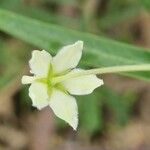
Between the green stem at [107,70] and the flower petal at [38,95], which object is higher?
the green stem at [107,70]

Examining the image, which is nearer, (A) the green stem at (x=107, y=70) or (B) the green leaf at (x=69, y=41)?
(A) the green stem at (x=107, y=70)

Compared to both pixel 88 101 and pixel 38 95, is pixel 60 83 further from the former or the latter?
pixel 88 101

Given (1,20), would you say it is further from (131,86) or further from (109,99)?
(131,86)

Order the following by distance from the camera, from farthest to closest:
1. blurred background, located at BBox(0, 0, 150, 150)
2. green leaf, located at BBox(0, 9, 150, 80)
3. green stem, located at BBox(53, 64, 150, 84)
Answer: blurred background, located at BBox(0, 0, 150, 150) < green leaf, located at BBox(0, 9, 150, 80) < green stem, located at BBox(53, 64, 150, 84)

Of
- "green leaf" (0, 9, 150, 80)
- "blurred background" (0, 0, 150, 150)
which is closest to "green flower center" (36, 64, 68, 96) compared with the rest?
"green leaf" (0, 9, 150, 80)

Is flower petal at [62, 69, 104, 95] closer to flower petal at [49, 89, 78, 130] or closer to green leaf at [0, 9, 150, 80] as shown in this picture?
flower petal at [49, 89, 78, 130]

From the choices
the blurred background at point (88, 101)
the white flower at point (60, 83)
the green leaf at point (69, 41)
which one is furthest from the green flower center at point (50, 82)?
the blurred background at point (88, 101)

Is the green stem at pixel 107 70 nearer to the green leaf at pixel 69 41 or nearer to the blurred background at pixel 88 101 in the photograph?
the green leaf at pixel 69 41
